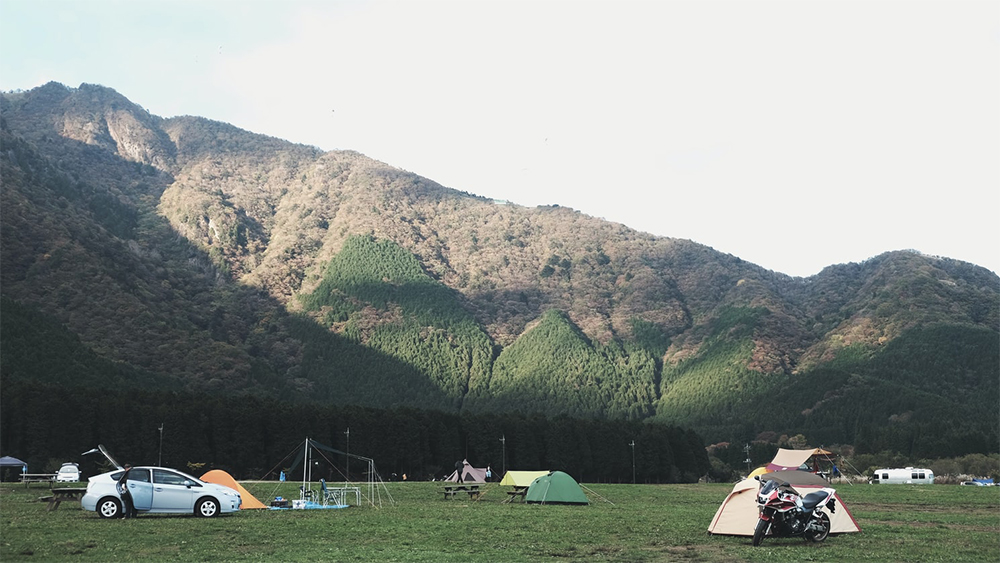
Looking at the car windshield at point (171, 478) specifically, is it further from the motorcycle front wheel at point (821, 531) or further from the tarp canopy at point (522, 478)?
the tarp canopy at point (522, 478)

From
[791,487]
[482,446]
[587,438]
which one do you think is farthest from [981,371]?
[791,487]

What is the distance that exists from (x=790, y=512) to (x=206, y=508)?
1923cm

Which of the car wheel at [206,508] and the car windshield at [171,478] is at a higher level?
the car windshield at [171,478]

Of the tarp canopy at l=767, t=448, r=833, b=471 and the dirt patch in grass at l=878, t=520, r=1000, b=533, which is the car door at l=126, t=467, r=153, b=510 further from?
the tarp canopy at l=767, t=448, r=833, b=471

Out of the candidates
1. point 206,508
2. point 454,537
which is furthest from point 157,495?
point 454,537

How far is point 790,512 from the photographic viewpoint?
79.6ft

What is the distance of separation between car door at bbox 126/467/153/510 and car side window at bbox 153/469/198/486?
1.18ft

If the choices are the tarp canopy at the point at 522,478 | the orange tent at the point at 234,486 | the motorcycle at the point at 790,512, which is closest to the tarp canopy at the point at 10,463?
the orange tent at the point at 234,486

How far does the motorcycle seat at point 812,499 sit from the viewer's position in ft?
79.9

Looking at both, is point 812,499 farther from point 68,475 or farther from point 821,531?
point 68,475

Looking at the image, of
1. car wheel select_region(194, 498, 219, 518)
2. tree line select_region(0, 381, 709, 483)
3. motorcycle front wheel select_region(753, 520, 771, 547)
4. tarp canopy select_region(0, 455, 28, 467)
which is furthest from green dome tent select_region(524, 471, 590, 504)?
tarp canopy select_region(0, 455, 28, 467)

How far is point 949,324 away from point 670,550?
198 meters

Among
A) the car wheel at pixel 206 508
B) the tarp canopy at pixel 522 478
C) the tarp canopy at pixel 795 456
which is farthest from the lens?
the tarp canopy at pixel 795 456

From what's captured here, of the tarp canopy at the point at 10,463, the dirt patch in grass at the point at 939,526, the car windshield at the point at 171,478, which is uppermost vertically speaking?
the tarp canopy at the point at 10,463
